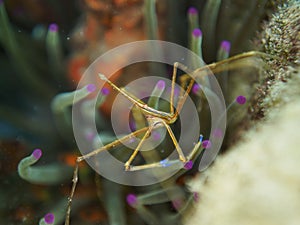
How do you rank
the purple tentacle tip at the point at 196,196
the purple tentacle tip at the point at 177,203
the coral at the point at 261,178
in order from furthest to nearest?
the purple tentacle tip at the point at 177,203 < the purple tentacle tip at the point at 196,196 < the coral at the point at 261,178

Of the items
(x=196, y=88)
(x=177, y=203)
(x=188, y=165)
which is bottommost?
(x=177, y=203)

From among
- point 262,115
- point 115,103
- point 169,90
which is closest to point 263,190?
point 262,115

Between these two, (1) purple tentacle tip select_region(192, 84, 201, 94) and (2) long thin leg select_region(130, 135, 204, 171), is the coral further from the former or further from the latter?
(1) purple tentacle tip select_region(192, 84, 201, 94)

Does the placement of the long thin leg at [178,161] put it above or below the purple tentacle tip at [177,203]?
above

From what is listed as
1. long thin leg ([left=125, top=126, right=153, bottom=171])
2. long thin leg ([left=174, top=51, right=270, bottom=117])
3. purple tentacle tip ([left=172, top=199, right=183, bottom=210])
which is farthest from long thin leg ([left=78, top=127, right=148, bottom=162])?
purple tentacle tip ([left=172, top=199, right=183, bottom=210])

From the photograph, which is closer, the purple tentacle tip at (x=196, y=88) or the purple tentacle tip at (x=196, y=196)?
the purple tentacle tip at (x=196, y=196)

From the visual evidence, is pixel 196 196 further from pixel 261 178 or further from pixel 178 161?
pixel 261 178

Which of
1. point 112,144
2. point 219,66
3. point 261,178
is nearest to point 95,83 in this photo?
point 112,144

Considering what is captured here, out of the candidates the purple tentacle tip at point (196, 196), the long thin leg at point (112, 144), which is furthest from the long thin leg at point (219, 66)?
the purple tentacle tip at point (196, 196)

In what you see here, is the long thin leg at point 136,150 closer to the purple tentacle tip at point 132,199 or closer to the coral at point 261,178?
the purple tentacle tip at point 132,199

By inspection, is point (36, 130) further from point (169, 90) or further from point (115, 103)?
point (169, 90)

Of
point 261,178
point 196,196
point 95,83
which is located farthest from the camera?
point 95,83
